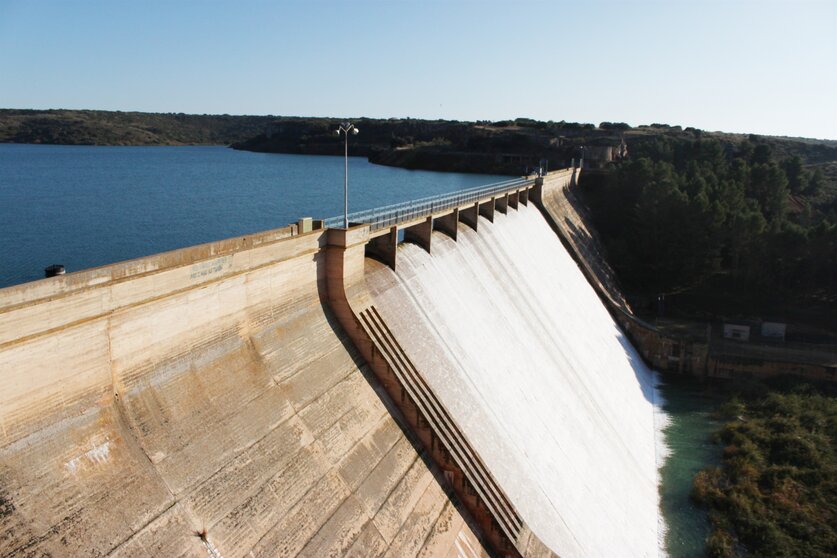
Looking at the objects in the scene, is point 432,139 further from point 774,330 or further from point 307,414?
point 307,414

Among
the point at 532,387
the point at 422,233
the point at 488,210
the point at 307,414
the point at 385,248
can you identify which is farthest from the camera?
the point at 488,210

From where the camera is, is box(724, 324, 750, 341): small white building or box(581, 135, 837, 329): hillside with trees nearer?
box(724, 324, 750, 341): small white building

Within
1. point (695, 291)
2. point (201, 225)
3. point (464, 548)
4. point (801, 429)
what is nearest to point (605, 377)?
point (801, 429)

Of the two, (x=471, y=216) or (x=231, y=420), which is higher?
(x=471, y=216)

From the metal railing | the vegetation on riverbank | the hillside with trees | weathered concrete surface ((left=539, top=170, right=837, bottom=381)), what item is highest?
the metal railing

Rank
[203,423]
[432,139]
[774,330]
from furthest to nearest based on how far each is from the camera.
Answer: [432,139] < [774,330] < [203,423]

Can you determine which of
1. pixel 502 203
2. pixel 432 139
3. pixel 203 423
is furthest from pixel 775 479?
pixel 432 139

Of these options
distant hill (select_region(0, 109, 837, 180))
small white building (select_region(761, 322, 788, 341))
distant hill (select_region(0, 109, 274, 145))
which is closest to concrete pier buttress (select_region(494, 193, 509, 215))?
small white building (select_region(761, 322, 788, 341))

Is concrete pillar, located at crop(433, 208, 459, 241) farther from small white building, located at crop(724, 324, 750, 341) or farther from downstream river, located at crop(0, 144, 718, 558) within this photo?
small white building, located at crop(724, 324, 750, 341)
